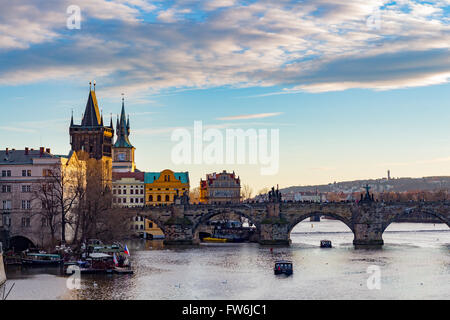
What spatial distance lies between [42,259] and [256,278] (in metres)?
27.0

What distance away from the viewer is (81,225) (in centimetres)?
10044

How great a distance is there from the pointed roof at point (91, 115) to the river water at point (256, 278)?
67.7 metres

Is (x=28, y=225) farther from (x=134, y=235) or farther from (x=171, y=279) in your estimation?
(x=134, y=235)

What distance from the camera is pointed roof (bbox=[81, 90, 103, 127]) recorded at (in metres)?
169

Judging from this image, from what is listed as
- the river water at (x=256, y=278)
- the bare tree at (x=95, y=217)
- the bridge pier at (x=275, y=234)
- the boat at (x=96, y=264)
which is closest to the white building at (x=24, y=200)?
the bare tree at (x=95, y=217)

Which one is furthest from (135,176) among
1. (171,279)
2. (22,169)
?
(171,279)

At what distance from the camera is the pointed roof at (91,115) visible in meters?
169

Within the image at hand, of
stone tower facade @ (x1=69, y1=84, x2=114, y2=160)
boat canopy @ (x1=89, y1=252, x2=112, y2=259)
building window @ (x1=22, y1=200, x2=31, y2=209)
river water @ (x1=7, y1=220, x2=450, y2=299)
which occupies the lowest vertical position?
river water @ (x1=7, y1=220, x2=450, y2=299)

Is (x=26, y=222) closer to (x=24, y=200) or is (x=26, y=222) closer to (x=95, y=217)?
(x=24, y=200)

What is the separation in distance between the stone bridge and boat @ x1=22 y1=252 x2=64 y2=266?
41.3m

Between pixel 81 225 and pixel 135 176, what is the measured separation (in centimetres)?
6927

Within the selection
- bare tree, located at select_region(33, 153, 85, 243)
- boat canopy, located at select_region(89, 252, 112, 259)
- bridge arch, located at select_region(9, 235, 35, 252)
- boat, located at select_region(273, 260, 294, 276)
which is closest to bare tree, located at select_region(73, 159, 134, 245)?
bare tree, located at select_region(33, 153, 85, 243)

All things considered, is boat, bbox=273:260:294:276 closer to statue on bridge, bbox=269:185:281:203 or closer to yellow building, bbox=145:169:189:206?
statue on bridge, bbox=269:185:281:203
